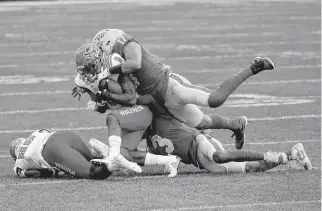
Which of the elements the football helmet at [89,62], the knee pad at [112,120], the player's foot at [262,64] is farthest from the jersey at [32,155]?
the player's foot at [262,64]

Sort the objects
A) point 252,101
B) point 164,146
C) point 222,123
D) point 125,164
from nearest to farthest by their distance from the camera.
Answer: point 125,164 < point 164,146 < point 222,123 < point 252,101

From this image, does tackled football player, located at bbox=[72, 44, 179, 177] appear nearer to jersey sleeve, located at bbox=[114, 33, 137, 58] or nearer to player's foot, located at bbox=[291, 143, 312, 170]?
jersey sleeve, located at bbox=[114, 33, 137, 58]

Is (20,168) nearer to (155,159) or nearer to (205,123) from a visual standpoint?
(155,159)

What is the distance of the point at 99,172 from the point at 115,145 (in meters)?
0.27

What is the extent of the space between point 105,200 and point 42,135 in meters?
1.30

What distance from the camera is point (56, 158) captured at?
856 cm

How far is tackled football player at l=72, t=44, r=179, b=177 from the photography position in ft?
28.8

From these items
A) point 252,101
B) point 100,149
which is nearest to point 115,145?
point 100,149

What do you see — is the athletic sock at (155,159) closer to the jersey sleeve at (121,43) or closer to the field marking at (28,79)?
the jersey sleeve at (121,43)

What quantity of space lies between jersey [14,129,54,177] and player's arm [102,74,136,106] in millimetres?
639

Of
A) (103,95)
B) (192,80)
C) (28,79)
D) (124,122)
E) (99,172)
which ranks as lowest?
(28,79)

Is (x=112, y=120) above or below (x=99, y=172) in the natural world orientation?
above

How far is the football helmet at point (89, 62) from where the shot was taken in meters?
8.89

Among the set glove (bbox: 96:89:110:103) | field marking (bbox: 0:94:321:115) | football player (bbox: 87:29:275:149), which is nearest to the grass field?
field marking (bbox: 0:94:321:115)
